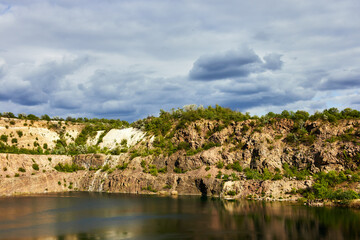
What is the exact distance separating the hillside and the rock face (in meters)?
0.23

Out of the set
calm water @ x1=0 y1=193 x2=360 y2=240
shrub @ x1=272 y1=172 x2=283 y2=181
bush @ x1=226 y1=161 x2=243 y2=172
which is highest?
bush @ x1=226 y1=161 x2=243 y2=172

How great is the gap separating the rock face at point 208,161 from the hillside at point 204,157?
228 mm

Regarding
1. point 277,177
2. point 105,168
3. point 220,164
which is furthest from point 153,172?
point 277,177

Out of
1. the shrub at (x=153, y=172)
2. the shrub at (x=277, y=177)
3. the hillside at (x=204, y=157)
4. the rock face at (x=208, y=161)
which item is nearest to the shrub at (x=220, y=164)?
the hillside at (x=204, y=157)

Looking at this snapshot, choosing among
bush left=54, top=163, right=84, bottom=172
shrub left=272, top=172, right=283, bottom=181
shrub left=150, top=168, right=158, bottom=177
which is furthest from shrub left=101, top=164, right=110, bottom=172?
shrub left=272, top=172, right=283, bottom=181

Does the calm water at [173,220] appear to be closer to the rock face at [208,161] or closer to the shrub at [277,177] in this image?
the shrub at [277,177]

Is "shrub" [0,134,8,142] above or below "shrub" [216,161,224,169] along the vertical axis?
above

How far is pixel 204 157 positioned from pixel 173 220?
1580 inches

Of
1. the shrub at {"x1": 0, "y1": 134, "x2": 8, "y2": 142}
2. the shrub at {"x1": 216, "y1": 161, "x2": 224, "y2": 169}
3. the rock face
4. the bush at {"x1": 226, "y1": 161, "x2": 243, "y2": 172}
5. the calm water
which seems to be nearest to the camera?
the calm water

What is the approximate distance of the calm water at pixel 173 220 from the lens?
39.2 metres

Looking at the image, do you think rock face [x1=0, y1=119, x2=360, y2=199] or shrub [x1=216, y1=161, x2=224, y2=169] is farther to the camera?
shrub [x1=216, y1=161, x2=224, y2=169]

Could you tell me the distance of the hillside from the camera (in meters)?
71.5

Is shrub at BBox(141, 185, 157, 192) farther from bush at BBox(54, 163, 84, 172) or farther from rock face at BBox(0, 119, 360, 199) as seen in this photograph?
bush at BBox(54, 163, 84, 172)

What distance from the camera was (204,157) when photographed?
3440 inches
